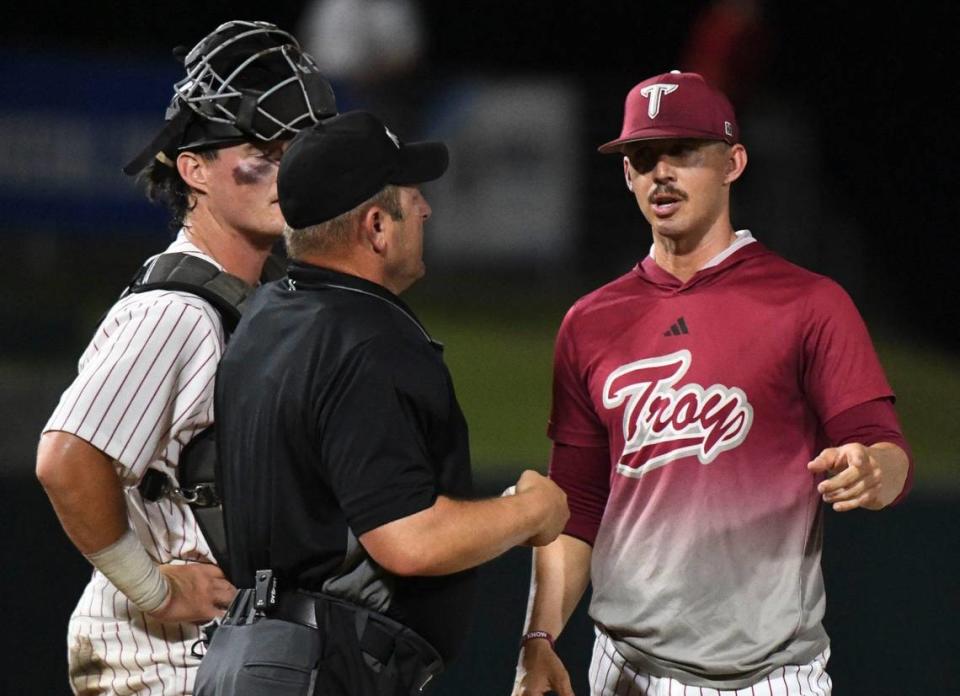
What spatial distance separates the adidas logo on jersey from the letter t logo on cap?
42 cm

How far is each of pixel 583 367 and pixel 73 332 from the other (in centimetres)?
316

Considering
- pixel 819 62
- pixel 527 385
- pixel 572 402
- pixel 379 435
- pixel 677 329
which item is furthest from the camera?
pixel 819 62

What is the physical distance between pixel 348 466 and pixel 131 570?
22.8 inches

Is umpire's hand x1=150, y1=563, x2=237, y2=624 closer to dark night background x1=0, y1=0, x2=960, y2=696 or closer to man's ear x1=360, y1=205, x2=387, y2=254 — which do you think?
man's ear x1=360, y1=205, x2=387, y2=254

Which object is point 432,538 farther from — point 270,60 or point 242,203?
point 270,60

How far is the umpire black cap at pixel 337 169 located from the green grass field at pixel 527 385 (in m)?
2.93

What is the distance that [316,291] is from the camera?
2596 mm

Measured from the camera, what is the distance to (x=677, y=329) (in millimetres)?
3115

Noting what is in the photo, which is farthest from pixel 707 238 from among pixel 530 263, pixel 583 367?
pixel 530 263

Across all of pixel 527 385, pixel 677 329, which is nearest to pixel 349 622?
pixel 677 329

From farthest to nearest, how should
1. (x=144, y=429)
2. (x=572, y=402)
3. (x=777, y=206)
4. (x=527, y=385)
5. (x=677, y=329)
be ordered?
(x=777, y=206) < (x=527, y=385) < (x=572, y=402) < (x=677, y=329) < (x=144, y=429)

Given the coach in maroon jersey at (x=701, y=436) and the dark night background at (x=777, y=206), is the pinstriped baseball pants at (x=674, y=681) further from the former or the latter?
the dark night background at (x=777, y=206)

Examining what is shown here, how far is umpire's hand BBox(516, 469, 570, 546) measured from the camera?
8.57 ft

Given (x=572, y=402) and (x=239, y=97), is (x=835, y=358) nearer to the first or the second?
(x=572, y=402)
